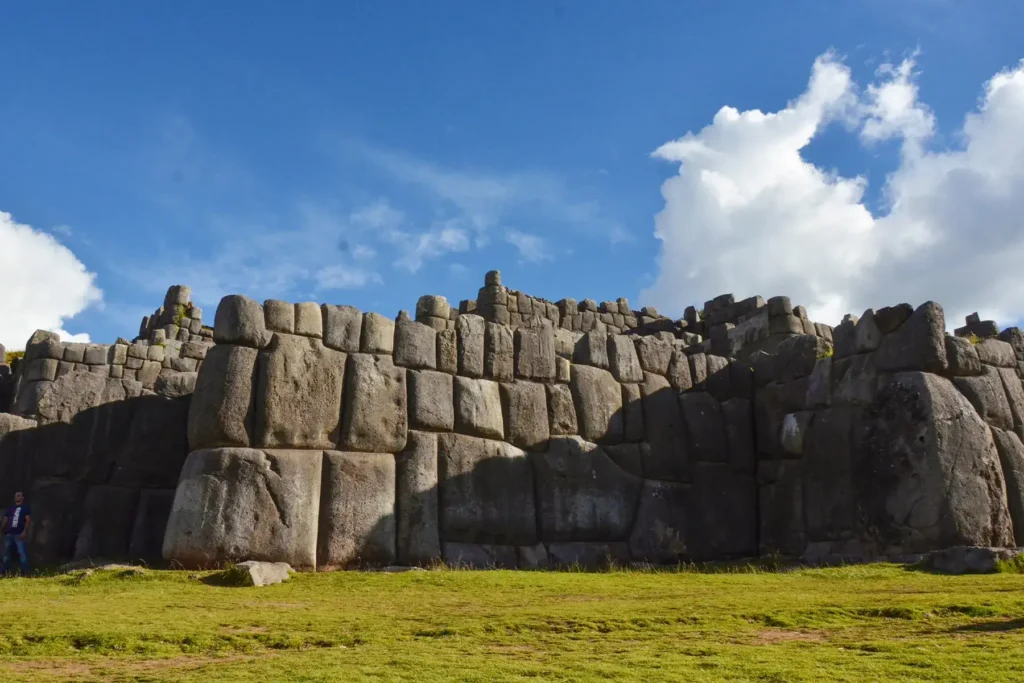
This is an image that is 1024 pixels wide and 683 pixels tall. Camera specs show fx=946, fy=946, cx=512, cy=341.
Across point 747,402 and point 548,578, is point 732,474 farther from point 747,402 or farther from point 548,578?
point 548,578

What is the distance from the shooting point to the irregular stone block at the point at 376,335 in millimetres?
13898

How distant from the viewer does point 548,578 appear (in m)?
11.9

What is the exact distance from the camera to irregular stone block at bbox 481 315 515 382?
15055mm

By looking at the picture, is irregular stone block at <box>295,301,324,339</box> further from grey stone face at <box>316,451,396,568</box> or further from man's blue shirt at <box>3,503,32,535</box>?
man's blue shirt at <box>3,503,32,535</box>

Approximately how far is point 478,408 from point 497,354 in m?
1.08

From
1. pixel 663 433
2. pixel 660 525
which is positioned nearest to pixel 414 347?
pixel 663 433

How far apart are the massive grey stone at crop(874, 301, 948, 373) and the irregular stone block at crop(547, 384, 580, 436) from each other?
4930 mm

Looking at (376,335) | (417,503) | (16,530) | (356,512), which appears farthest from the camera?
(376,335)

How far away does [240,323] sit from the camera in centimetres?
1294

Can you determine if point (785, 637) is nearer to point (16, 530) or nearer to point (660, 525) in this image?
point (660, 525)

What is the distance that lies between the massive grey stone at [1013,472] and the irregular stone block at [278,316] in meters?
10.7

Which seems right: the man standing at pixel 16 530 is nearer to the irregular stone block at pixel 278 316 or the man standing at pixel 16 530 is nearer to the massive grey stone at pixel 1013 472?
the irregular stone block at pixel 278 316

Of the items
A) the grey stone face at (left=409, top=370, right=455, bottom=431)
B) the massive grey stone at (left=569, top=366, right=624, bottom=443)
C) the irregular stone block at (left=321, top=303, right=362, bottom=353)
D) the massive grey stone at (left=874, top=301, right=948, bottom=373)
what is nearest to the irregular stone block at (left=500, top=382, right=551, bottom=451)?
the massive grey stone at (left=569, top=366, right=624, bottom=443)

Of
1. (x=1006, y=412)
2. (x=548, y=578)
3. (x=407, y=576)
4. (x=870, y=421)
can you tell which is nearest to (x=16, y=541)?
(x=407, y=576)
